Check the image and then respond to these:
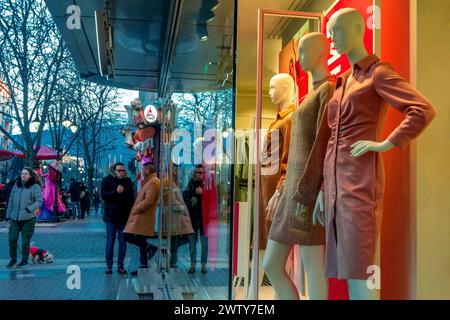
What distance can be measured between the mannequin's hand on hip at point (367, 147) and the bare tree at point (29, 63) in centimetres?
337

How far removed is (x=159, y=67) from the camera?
21.0 feet

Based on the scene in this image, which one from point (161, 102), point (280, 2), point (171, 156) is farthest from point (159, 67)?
point (280, 2)

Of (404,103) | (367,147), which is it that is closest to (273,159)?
(367,147)

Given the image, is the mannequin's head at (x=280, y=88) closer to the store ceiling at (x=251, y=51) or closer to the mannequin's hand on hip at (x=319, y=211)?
the store ceiling at (x=251, y=51)

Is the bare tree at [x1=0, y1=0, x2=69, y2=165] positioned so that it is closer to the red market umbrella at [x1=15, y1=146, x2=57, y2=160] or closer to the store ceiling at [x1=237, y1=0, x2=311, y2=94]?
the red market umbrella at [x1=15, y1=146, x2=57, y2=160]

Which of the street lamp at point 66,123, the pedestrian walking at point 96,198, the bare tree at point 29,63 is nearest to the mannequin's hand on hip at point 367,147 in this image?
the pedestrian walking at point 96,198

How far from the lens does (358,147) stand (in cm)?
194

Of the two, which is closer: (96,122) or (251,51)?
(251,51)

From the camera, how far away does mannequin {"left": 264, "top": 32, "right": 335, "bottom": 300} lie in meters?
2.15

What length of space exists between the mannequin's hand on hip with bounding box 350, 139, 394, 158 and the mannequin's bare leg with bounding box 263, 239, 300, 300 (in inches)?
21.7

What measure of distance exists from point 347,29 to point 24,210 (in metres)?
3.79

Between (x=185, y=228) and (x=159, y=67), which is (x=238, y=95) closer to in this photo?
(x=185, y=228)

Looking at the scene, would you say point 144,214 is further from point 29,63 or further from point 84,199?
point 29,63

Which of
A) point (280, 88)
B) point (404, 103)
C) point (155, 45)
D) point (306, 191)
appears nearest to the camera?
point (404, 103)
